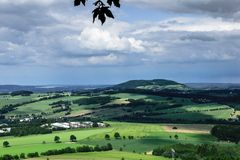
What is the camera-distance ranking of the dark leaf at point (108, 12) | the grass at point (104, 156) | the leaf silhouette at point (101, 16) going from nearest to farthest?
the dark leaf at point (108, 12) < the leaf silhouette at point (101, 16) < the grass at point (104, 156)

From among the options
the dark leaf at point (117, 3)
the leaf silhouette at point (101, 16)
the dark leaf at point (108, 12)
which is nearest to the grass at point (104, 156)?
the leaf silhouette at point (101, 16)

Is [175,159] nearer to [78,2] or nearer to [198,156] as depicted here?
[198,156]

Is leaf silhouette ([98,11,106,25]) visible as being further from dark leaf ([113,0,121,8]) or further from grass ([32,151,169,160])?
grass ([32,151,169,160])

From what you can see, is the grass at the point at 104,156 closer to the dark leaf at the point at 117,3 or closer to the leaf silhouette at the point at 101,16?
the leaf silhouette at the point at 101,16

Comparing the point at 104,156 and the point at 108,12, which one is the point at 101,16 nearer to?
the point at 108,12

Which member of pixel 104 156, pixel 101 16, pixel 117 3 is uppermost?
pixel 117 3

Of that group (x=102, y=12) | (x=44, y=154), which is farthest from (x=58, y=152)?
(x=102, y=12)

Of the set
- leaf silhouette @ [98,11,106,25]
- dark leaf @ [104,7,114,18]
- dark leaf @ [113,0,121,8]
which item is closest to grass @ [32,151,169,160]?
leaf silhouette @ [98,11,106,25]

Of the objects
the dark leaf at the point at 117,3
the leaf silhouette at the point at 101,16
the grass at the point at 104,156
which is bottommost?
the grass at the point at 104,156

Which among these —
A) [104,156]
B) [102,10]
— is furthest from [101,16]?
[104,156]

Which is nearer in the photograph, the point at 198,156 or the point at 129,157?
the point at 129,157

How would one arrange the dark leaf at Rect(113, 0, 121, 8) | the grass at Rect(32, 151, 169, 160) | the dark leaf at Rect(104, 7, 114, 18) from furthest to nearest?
the grass at Rect(32, 151, 169, 160) < the dark leaf at Rect(104, 7, 114, 18) < the dark leaf at Rect(113, 0, 121, 8)
